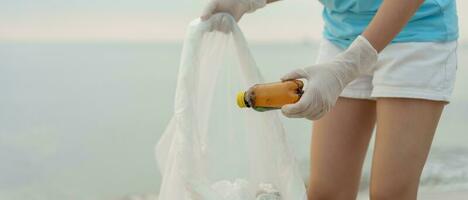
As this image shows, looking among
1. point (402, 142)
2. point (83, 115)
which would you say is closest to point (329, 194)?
point (402, 142)

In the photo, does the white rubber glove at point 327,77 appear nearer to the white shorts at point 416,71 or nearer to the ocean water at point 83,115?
the white shorts at point 416,71

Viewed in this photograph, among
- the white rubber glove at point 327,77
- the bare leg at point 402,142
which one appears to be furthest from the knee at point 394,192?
the white rubber glove at point 327,77

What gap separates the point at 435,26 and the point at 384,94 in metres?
0.16

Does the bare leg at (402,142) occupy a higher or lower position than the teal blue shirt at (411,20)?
lower

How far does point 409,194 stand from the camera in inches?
45.4

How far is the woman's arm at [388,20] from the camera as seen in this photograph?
3.23 feet

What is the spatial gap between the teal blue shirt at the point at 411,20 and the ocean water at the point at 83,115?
2.33ft

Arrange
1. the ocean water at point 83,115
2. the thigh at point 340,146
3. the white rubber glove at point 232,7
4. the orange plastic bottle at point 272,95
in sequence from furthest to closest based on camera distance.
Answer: the ocean water at point 83,115 < the thigh at point 340,146 < the white rubber glove at point 232,7 < the orange plastic bottle at point 272,95

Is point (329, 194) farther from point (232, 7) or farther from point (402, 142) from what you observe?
point (232, 7)

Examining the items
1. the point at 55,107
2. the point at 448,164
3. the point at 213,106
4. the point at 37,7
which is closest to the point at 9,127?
the point at 55,107

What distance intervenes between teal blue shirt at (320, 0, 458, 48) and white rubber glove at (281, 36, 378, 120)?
0.18 metres

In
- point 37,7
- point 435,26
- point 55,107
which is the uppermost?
point 37,7

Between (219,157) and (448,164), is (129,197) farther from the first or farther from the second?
(448,164)

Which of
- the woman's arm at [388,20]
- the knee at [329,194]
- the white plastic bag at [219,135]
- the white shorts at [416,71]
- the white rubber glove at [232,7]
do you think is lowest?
the knee at [329,194]
